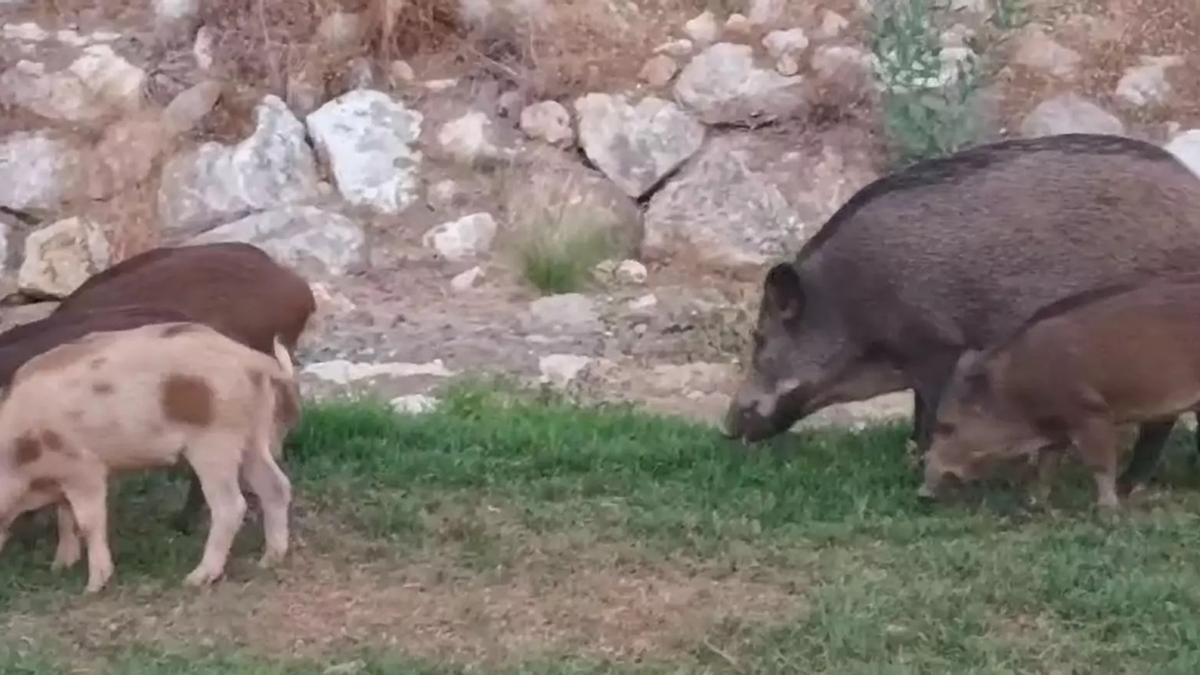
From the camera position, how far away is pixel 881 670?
4.79 metres

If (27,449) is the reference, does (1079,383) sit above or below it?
above

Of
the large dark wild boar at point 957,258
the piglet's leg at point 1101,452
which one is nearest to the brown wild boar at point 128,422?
the large dark wild boar at point 957,258

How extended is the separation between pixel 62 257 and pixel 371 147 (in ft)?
5.26

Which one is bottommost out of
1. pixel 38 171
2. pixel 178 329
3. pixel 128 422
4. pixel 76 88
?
pixel 38 171

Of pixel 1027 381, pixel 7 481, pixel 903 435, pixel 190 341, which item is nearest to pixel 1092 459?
pixel 1027 381

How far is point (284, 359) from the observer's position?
20.0 feet

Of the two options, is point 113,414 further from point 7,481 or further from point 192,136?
point 192,136

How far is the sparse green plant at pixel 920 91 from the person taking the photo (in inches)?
381

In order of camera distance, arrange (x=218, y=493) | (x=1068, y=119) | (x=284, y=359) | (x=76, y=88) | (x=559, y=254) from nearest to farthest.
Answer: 1. (x=218, y=493)
2. (x=284, y=359)
3. (x=559, y=254)
4. (x=1068, y=119)
5. (x=76, y=88)

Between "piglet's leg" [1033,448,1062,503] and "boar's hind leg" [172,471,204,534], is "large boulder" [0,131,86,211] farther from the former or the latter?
"piglet's leg" [1033,448,1062,503]

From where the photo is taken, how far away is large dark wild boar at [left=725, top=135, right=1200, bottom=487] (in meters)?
6.69

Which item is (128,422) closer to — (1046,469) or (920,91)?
(1046,469)

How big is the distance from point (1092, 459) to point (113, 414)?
2.89 m

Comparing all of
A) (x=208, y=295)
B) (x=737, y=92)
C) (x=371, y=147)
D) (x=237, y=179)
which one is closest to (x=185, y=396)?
(x=208, y=295)
